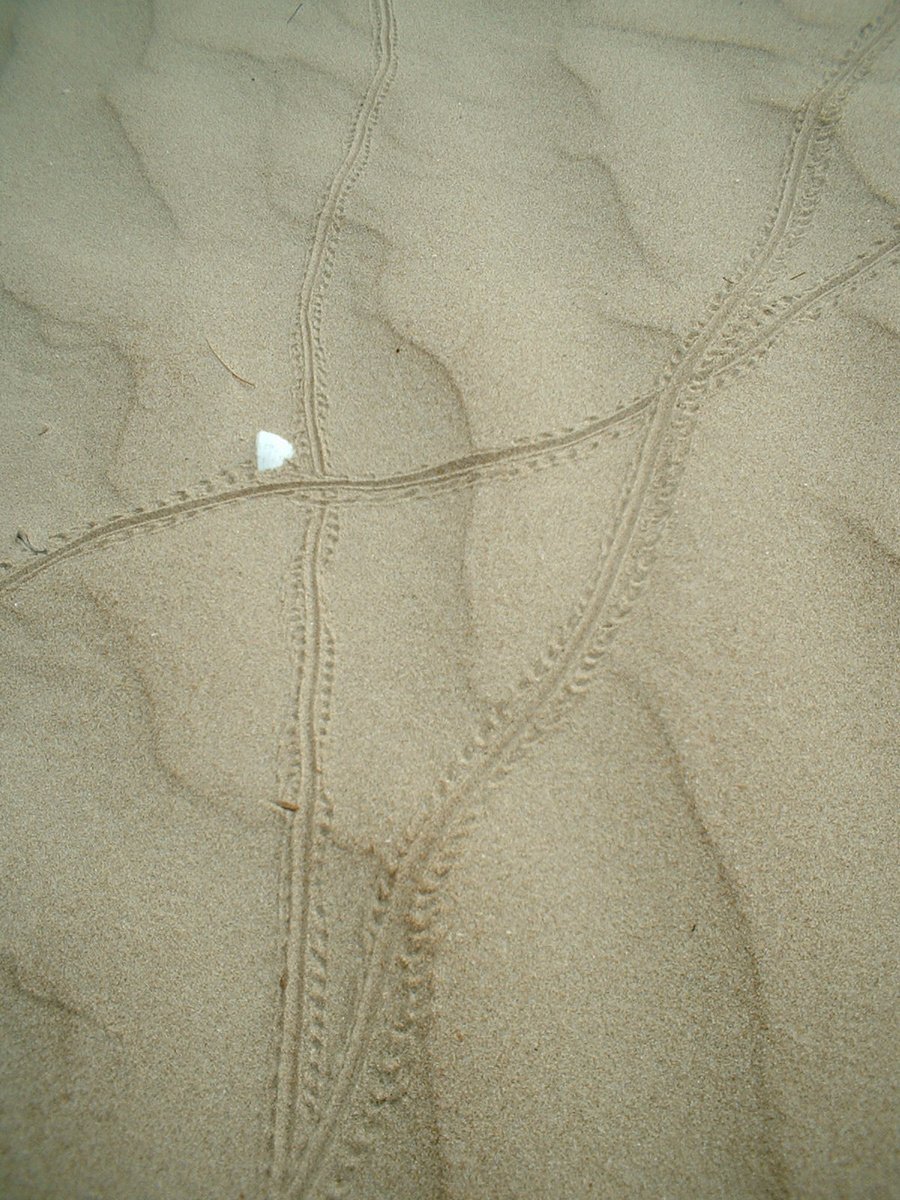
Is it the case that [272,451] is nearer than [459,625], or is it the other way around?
[459,625]

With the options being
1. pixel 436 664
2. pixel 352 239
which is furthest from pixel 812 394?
pixel 352 239

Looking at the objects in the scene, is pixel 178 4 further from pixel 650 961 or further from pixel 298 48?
pixel 650 961

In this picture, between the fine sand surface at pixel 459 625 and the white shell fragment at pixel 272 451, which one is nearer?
the fine sand surface at pixel 459 625

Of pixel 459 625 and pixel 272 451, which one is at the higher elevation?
pixel 272 451

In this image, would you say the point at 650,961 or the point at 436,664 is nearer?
the point at 650,961

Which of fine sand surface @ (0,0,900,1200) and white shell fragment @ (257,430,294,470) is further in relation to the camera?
white shell fragment @ (257,430,294,470)
